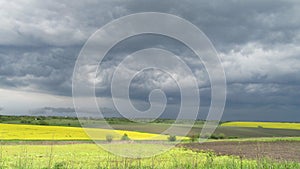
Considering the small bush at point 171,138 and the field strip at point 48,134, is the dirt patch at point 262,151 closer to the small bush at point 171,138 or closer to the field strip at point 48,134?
the small bush at point 171,138

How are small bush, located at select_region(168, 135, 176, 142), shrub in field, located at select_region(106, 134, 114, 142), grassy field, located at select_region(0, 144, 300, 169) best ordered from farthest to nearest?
1. small bush, located at select_region(168, 135, 176, 142)
2. shrub in field, located at select_region(106, 134, 114, 142)
3. grassy field, located at select_region(0, 144, 300, 169)

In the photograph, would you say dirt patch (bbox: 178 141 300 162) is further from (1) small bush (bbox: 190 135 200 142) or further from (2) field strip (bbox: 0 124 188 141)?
(2) field strip (bbox: 0 124 188 141)

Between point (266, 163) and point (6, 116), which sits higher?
point (6, 116)

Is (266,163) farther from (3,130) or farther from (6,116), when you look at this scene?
(6,116)

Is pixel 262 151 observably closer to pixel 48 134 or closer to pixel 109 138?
pixel 109 138

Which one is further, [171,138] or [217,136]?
[217,136]

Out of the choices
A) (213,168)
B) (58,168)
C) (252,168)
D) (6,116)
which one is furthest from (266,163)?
(6,116)

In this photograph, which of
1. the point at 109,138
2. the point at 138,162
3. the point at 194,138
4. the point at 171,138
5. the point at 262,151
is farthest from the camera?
the point at 194,138

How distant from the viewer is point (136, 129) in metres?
59.9

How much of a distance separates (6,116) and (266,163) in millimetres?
67172

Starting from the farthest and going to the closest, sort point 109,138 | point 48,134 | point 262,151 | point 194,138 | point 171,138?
point 194,138, point 48,134, point 171,138, point 109,138, point 262,151

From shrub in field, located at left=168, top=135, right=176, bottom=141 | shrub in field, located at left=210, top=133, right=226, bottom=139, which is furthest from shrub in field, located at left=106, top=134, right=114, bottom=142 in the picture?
shrub in field, located at left=210, top=133, right=226, bottom=139

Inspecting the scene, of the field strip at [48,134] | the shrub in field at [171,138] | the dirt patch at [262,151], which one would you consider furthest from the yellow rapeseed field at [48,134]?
the dirt patch at [262,151]

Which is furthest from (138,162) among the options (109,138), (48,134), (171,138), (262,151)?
(48,134)
